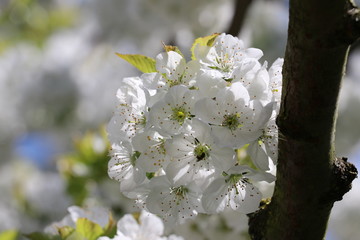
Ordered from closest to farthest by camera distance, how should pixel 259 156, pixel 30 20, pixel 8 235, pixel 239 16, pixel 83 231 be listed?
pixel 259 156 < pixel 83 231 < pixel 8 235 < pixel 239 16 < pixel 30 20

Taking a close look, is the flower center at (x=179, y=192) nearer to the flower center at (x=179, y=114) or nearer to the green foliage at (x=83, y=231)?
the flower center at (x=179, y=114)

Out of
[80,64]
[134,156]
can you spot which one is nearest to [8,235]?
[134,156]

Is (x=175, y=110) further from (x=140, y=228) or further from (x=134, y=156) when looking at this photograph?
(x=140, y=228)

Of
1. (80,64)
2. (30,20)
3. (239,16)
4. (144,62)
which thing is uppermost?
(30,20)

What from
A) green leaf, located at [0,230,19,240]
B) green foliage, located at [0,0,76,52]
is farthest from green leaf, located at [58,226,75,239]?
green foliage, located at [0,0,76,52]

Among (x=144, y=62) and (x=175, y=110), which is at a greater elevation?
(x=144, y=62)

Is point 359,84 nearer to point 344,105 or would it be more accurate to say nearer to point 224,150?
point 344,105

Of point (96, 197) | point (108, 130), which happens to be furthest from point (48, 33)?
point (108, 130)

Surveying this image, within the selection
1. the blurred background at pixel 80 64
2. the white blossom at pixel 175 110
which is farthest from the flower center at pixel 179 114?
the blurred background at pixel 80 64
